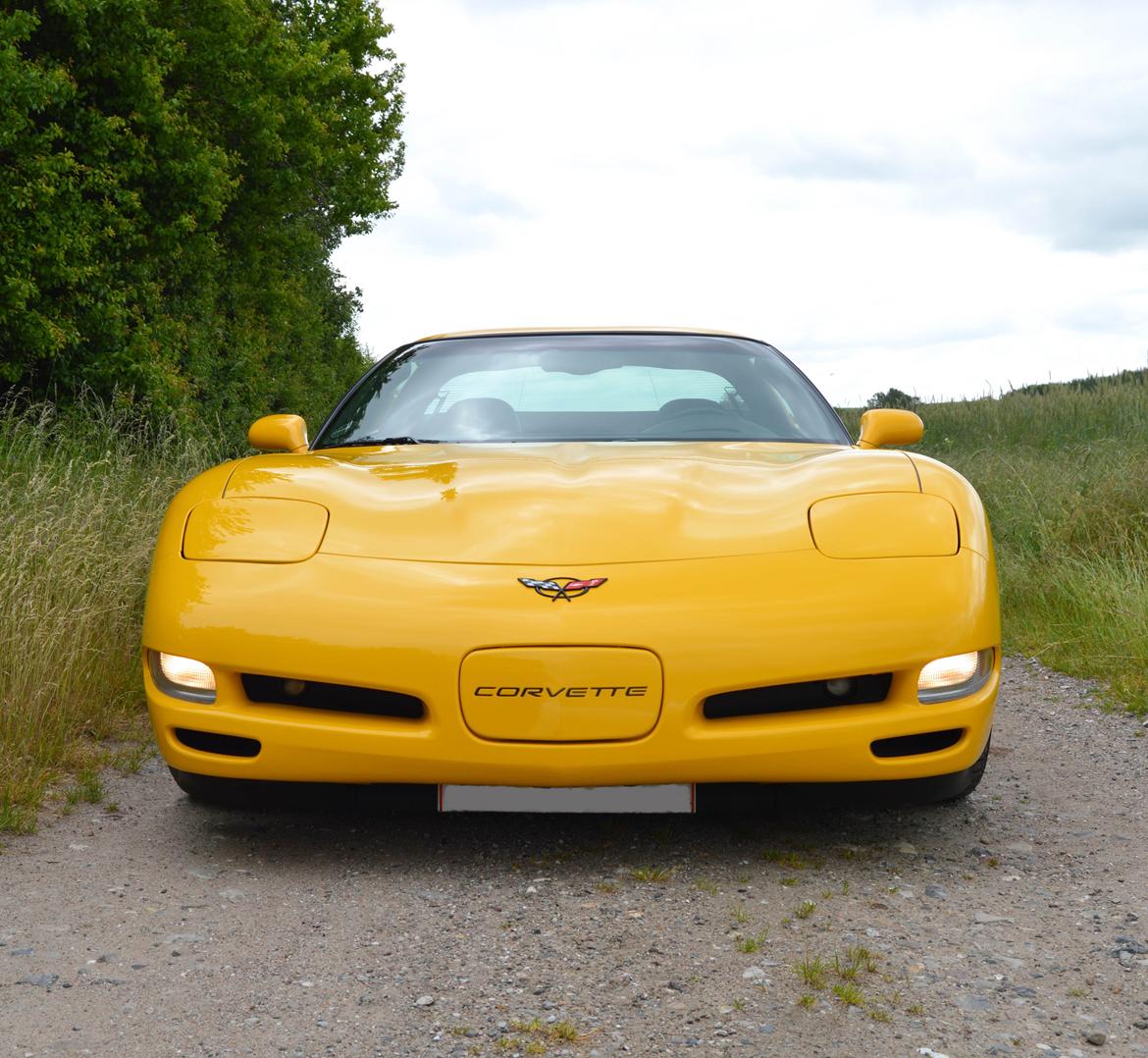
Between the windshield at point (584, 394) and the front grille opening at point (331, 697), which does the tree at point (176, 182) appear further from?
the front grille opening at point (331, 697)

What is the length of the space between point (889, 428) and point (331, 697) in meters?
2.10

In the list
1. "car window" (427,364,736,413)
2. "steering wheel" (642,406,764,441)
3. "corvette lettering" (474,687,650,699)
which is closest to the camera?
"corvette lettering" (474,687,650,699)

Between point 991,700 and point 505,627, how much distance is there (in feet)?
4.00

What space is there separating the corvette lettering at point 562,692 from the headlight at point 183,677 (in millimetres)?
677

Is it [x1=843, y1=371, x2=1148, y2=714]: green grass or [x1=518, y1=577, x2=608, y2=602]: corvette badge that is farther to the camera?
[x1=843, y1=371, x2=1148, y2=714]: green grass

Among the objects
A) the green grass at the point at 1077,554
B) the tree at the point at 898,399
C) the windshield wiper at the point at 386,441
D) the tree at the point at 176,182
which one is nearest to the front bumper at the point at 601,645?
the windshield wiper at the point at 386,441

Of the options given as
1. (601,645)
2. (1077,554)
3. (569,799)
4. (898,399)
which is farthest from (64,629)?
(898,399)

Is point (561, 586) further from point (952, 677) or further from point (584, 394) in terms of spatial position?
point (584, 394)

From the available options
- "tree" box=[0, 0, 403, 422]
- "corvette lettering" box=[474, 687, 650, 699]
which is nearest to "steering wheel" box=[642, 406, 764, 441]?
"corvette lettering" box=[474, 687, 650, 699]

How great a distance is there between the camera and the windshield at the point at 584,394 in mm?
4074

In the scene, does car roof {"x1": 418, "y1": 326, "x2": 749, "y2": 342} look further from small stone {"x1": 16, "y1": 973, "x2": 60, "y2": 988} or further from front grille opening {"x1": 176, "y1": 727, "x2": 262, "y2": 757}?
small stone {"x1": 16, "y1": 973, "x2": 60, "y2": 988}

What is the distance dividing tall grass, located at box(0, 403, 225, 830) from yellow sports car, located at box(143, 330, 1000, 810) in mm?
995

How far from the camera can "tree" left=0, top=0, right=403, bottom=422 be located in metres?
12.7

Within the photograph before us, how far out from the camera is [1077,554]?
Answer: 7531mm
